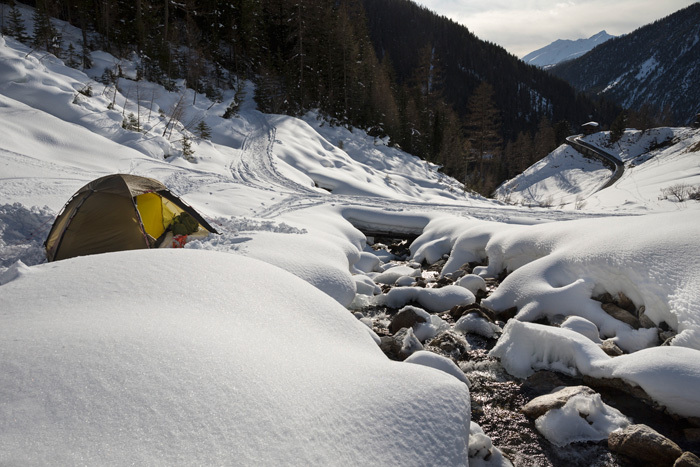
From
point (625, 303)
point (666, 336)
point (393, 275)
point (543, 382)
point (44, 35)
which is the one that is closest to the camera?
point (543, 382)

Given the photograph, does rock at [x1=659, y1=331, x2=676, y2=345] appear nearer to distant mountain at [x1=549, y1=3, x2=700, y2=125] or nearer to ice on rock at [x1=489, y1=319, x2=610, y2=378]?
ice on rock at [x1=489, y1=319, x2=610, y2=378]

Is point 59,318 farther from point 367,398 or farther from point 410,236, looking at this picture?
point 410,236

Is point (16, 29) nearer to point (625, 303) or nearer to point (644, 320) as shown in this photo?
point (625, 303)

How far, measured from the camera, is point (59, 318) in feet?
8.25

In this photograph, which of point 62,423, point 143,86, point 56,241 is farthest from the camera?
point 143,86

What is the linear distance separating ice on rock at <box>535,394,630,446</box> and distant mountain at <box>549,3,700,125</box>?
136604mm

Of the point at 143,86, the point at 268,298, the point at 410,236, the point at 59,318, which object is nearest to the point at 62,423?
the point at 59,318

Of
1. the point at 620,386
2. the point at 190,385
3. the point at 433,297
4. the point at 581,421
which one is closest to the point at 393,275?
the point at 433,297

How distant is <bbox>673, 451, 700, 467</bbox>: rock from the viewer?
2.88 meters

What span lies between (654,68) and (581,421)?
183627 mm

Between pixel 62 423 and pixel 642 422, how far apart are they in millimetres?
4772

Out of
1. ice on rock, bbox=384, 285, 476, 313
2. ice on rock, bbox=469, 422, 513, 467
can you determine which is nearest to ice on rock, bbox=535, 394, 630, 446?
ice on rock, bbox=469, 422, 513, 467

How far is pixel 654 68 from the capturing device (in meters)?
134

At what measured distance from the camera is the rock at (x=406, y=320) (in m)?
5.56
